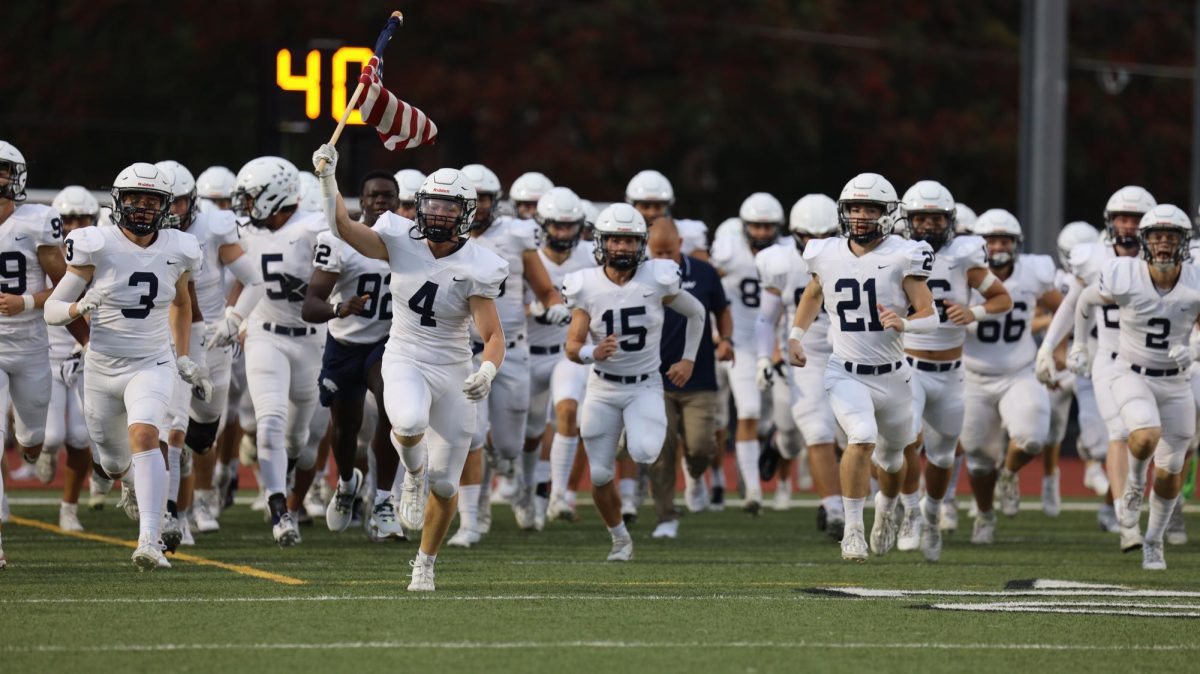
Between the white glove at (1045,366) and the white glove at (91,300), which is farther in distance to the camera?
the white glove at (1045,366)

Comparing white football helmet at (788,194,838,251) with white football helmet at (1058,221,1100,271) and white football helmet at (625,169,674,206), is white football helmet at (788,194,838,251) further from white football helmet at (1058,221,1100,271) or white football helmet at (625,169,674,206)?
white football helmet at (1058,221,1100,271)

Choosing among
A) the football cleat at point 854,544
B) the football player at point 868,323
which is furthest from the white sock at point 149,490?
the football cleat at point 854,544

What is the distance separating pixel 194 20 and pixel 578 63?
5095mm

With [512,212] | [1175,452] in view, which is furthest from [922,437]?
[512,212]

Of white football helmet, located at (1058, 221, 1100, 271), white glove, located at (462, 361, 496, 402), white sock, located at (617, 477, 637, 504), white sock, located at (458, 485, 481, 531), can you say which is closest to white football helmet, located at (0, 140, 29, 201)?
white sock, located at (458, 485, 481, 531)

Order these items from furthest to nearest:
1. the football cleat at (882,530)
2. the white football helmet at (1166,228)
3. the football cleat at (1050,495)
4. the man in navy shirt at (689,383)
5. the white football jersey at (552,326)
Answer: the football cleat at (1050,495)
the white football jersey at (552,326)
the man in navy shirt at (689,383)
the white football helmet at (1166,228)
the football cleat at (882,530)

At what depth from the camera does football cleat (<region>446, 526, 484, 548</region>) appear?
11711 millimetres

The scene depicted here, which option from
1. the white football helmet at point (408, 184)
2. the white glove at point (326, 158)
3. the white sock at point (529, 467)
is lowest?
the white sock at point (529, 467)

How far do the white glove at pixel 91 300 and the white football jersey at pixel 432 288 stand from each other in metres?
1.36

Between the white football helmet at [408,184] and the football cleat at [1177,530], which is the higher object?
the white football helmet at [408,184]

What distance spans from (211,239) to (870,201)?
349 cm

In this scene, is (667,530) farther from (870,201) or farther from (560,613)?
(560,613)

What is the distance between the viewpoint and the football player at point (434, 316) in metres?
9.38

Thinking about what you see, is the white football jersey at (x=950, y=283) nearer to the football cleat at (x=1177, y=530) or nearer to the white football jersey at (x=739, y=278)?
the football cleat at (x=1177, y=530)
